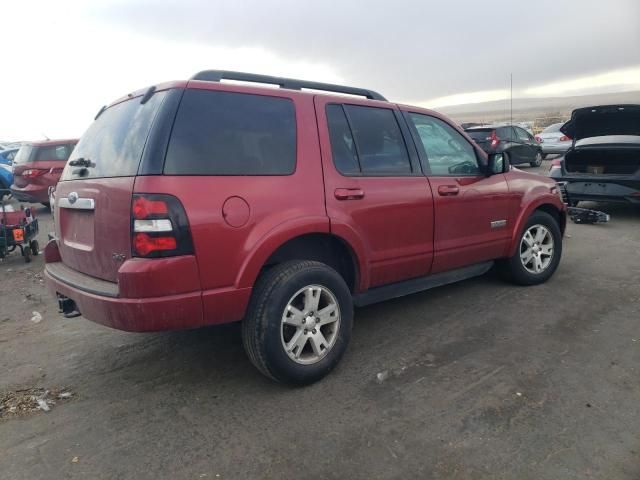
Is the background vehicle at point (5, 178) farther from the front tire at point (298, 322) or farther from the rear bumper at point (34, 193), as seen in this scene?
the front tire at point (298, 322)

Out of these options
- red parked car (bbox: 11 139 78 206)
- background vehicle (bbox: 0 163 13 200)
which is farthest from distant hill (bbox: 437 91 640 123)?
background vehicle (bbox: 0 163 13 200)

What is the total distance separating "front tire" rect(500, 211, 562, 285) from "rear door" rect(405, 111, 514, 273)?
1.09 feet

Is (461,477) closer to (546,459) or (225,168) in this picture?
(546,459)

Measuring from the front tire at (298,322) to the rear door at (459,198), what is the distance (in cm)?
121

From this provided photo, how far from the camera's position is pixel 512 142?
55.0ft

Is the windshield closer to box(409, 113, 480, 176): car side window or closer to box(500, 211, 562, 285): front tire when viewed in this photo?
box(409, 113, 480, 176): car side window

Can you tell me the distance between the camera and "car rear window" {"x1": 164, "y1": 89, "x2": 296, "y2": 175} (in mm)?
2766

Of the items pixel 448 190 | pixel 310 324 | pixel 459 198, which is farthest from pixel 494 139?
pixel 310 324

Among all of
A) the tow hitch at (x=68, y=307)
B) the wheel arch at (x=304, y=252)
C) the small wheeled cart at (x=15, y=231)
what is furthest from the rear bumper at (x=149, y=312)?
the small wheeled cart at (x=15, y=231)

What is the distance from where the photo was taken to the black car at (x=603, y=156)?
7.75 m

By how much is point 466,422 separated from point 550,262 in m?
2.97

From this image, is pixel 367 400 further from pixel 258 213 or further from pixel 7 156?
pixel 7 156

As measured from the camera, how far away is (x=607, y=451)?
95.3 inches

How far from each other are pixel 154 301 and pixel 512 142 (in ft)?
53.8
